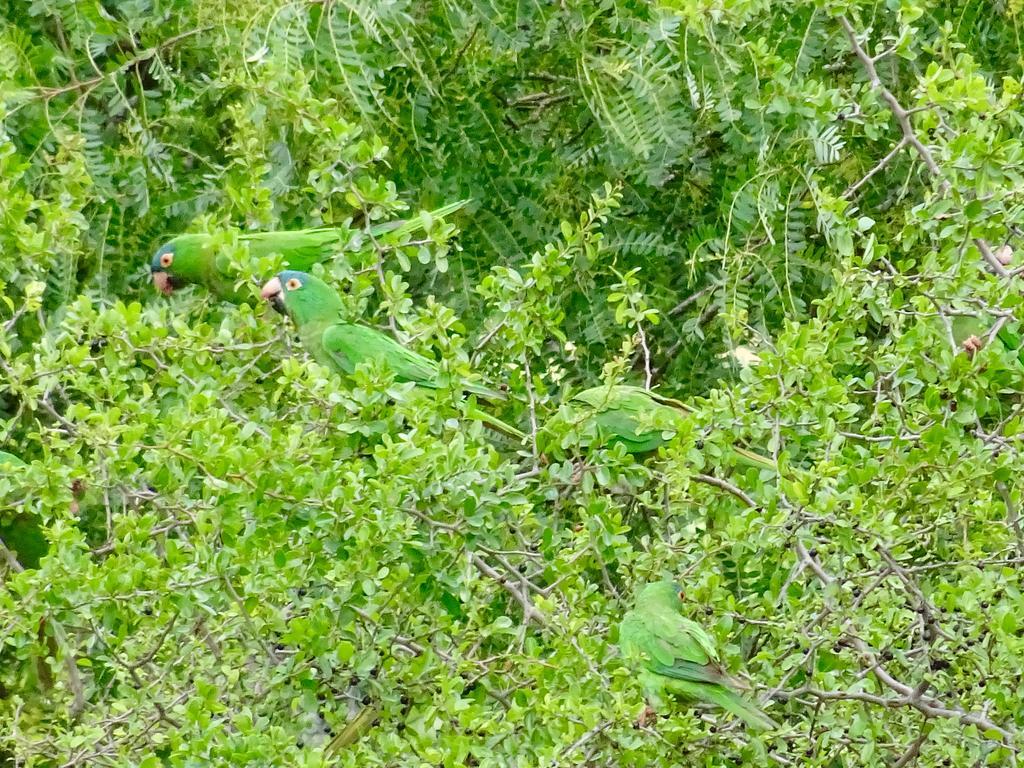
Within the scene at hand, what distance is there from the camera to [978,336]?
9.85ft

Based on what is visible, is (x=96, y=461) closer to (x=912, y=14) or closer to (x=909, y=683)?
(x=909, y=683)

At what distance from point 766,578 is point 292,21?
6.46ft

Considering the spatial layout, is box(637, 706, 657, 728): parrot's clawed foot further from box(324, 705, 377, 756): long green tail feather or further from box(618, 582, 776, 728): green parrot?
box(324, 705, 377, 756): long green tail feather

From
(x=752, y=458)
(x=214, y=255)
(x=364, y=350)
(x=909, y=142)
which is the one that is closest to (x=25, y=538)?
(x=214, y=255)

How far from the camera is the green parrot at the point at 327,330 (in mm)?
3662

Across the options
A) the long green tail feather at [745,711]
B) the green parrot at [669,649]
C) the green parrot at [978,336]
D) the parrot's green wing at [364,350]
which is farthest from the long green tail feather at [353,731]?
the green parrot at [978,336]

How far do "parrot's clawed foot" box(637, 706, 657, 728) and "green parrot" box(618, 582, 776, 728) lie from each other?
30mm

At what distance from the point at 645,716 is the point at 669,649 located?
48 cm

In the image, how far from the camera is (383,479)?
2594mm

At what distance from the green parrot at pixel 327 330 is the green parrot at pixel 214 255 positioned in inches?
7.2

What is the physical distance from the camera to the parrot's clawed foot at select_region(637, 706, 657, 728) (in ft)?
8.66

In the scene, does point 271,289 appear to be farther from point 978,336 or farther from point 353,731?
point 978,336

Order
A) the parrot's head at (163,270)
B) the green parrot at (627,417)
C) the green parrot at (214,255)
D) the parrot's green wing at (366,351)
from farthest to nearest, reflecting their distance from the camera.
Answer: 1. the parrot's head at (163,270)
2. the green parrot at (214,255)
3. the parrot's green wing at (366,351)
4. the green parrot at (627,417)

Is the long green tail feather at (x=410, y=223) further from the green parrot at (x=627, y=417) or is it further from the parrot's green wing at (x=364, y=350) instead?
the green parrot at (x=627, y=417)
